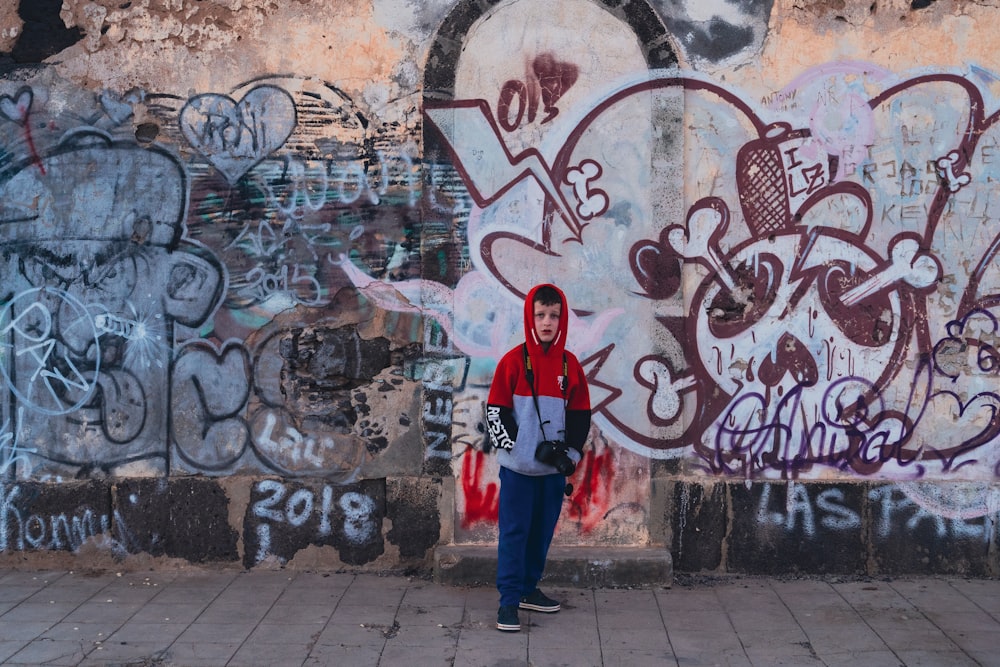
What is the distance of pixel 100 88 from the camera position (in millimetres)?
6121

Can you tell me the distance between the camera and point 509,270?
235 inches

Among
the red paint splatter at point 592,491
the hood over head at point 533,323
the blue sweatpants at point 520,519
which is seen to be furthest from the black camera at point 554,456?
the red paint splatter at point 592,491

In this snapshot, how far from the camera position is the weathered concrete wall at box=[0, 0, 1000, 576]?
5930 mm

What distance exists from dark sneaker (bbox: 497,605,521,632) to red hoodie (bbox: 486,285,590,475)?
0.70 meters

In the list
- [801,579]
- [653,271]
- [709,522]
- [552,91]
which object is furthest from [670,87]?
[801,579]

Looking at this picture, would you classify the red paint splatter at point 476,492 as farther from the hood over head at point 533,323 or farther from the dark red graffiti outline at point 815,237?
the hood over head at point 533,323

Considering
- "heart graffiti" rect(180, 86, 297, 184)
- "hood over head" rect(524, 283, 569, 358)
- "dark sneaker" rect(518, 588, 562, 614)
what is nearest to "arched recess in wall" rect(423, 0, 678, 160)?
"heart graffiti" rect(180, 86, 297, 184)

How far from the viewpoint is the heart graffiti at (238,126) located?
19.9ft

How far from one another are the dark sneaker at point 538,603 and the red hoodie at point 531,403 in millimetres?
722

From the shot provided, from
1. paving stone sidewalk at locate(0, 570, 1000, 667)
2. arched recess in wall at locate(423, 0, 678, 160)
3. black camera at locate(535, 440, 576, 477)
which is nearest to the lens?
paving stone sidewalk at locate(0, 570, 1000, 667)

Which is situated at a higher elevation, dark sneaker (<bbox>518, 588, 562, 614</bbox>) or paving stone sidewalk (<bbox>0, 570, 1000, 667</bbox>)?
dark sneaker (<bbox>518, 588, 562, 614</bbox>)

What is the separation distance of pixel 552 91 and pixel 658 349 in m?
1.63

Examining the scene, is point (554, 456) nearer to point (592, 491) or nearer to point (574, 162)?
point (592, 491)

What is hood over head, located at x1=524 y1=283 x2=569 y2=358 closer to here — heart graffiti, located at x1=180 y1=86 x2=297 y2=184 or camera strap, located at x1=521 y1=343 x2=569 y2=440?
camera strap, located at x1=521 y1=343 x2=569 y2=440
